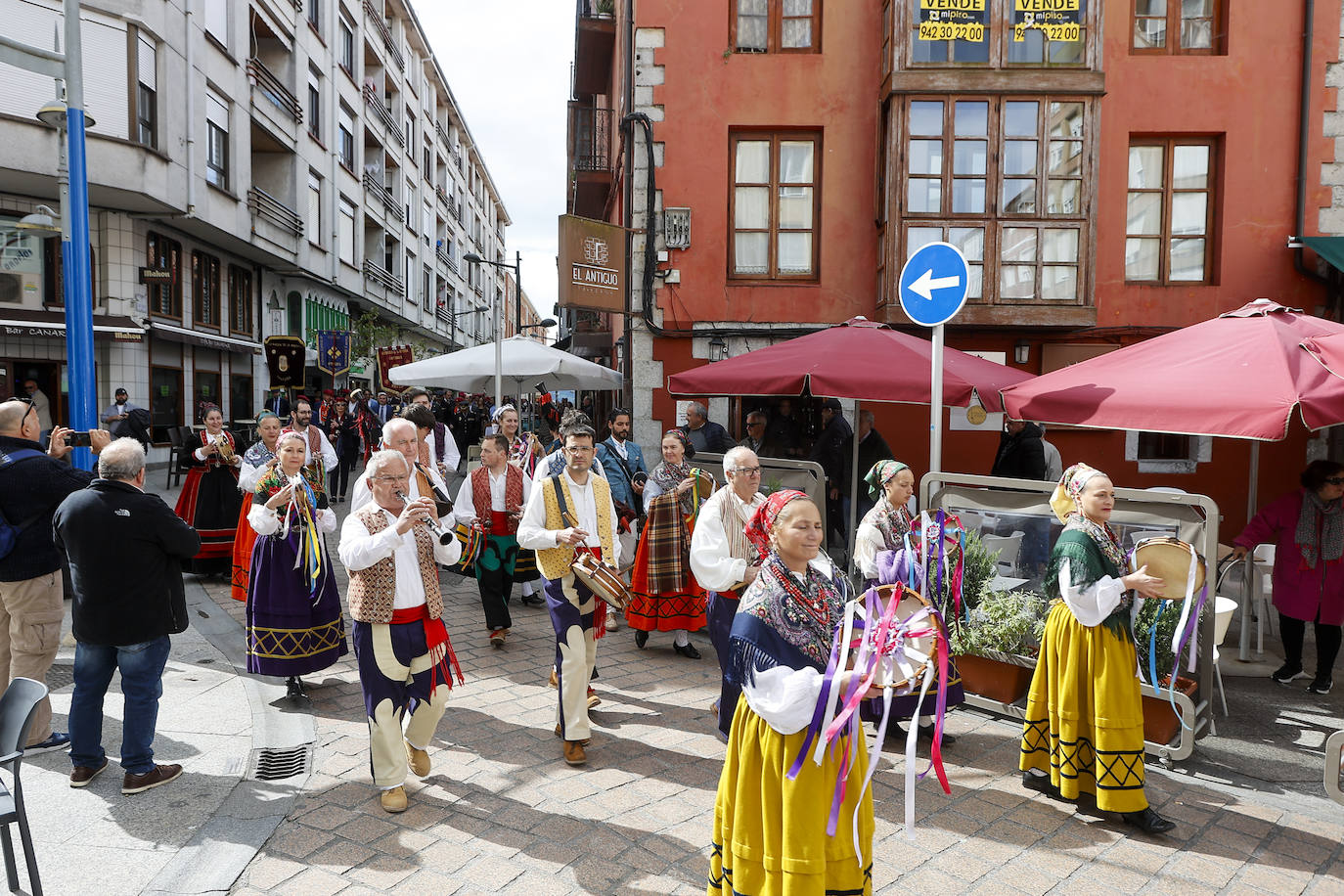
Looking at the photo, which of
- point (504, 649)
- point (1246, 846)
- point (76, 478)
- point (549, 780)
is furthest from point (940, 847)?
point (76, 478)

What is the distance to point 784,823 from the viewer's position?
2.78 m

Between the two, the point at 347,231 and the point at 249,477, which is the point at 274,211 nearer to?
the point at 347,231

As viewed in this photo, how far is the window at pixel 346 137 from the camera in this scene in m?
30.2

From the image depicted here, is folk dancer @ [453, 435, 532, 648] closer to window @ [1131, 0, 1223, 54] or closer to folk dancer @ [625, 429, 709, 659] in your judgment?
folk dancer @ [625, 429, 709, 659]

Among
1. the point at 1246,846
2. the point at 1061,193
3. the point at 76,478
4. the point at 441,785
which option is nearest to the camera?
the point at 1246,846

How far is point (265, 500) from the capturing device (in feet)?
18.5

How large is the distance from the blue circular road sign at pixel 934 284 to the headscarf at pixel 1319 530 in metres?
3.00

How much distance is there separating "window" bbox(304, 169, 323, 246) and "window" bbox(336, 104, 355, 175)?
8.04 ft

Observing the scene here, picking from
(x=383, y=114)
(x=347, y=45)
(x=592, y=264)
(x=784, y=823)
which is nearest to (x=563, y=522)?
(x=784, y=823)

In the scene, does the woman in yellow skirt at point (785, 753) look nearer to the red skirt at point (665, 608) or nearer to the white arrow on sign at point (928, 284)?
the white arrow on sign at point (928, 284)

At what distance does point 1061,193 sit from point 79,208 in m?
10.9

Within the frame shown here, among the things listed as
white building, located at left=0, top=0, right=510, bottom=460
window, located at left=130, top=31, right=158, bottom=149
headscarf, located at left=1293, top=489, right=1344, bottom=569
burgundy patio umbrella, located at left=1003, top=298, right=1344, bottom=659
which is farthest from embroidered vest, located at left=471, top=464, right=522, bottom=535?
window, located at left=130, top=31, right=158, bottom=149

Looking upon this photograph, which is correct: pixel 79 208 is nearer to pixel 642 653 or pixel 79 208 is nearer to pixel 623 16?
pixel 642 653

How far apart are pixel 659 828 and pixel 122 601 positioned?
2.90 meters
